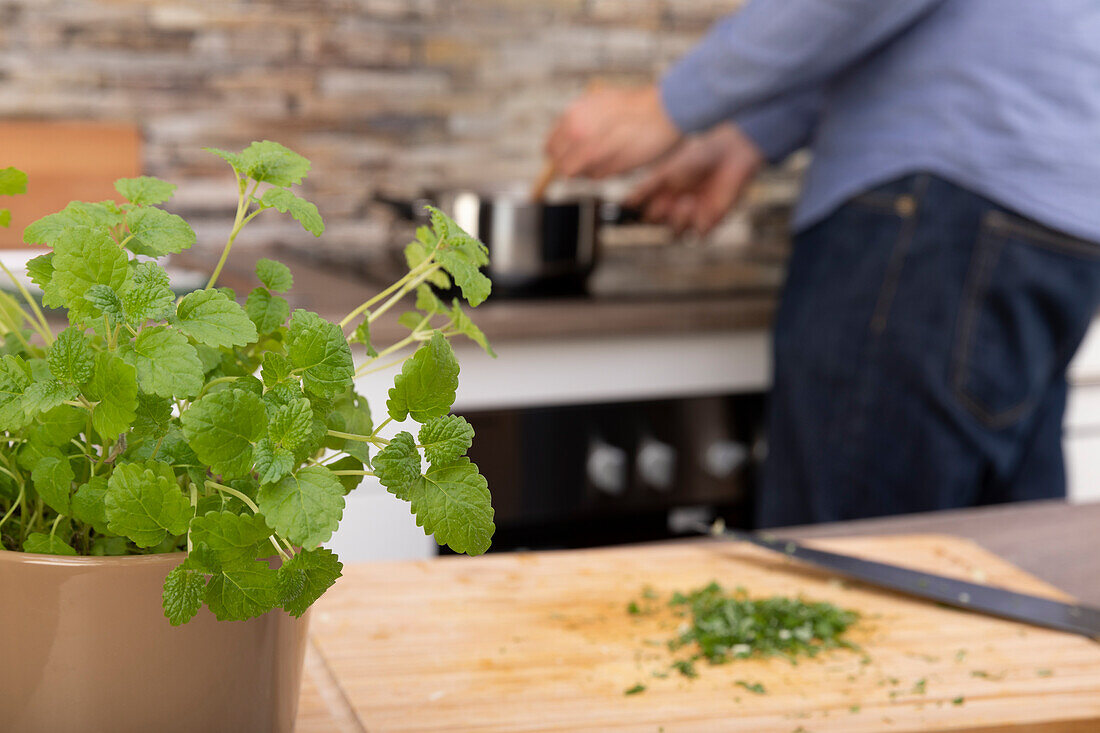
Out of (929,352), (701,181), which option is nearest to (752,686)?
(929,352)

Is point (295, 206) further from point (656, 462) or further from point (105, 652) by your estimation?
point (656, 462)

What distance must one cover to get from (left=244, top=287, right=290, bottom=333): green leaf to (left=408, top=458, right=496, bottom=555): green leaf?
102 millimetres

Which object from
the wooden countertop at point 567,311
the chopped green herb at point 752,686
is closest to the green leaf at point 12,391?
the chopped green herb at point 752,686

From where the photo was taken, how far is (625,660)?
2.18ft

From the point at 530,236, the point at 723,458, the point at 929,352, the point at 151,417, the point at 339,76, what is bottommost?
the point at 723,458

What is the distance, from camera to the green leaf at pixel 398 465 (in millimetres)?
394

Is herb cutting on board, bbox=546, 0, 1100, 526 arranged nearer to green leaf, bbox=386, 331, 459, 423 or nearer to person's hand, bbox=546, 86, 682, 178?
person's hand, bbox=546, 86, 682, 178

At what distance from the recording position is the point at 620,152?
178 cm

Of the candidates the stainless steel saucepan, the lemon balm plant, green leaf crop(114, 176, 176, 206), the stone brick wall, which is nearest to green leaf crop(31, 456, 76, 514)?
the lemon balm plant

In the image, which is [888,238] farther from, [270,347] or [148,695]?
[148,695]

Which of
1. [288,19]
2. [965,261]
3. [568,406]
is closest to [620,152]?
[568,406]

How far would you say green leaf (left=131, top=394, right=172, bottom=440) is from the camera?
0.41 meters

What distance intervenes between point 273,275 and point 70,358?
0.11m

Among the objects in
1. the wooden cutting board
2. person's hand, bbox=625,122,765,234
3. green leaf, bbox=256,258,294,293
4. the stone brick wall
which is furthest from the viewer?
person's hand, bbox=625,122,765,234
